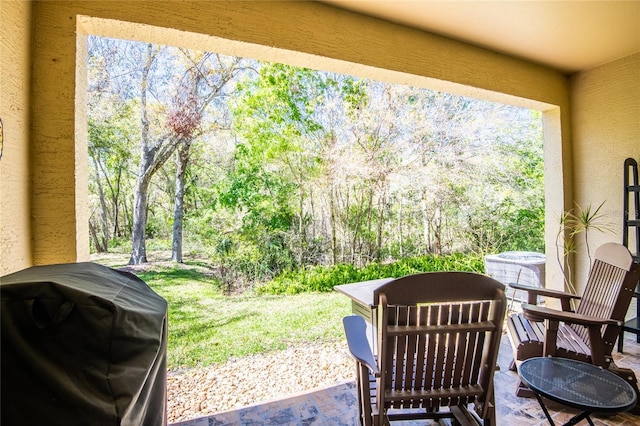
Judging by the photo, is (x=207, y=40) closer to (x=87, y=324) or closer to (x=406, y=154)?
(x=87, y=324)

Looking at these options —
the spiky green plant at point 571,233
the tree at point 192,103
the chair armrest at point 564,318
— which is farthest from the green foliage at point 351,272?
the chair armrest at point 564,318

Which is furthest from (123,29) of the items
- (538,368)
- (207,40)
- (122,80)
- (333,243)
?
(333,243)

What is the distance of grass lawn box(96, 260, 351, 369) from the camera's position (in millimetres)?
4027

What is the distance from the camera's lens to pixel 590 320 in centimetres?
201

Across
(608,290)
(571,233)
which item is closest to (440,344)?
(608,290)

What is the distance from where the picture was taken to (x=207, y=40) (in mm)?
2041

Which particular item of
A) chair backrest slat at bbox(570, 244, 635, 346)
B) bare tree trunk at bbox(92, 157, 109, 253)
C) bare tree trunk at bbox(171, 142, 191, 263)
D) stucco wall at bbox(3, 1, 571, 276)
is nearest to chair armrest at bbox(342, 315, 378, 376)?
stucco wall at bbox(3, 1, 571, 276)

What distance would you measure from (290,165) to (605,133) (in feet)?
14.5

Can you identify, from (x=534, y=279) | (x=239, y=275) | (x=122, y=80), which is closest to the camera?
(x=534, y=279)

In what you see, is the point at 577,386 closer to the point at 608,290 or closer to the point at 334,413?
the point at 608,290

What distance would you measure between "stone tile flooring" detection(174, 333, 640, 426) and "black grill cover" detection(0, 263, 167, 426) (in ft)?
5.09

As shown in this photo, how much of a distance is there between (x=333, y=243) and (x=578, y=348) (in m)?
4.22

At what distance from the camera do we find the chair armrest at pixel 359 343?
1513mm

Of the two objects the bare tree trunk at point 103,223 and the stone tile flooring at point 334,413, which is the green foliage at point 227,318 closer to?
the bare tree trunk at point 103,223
